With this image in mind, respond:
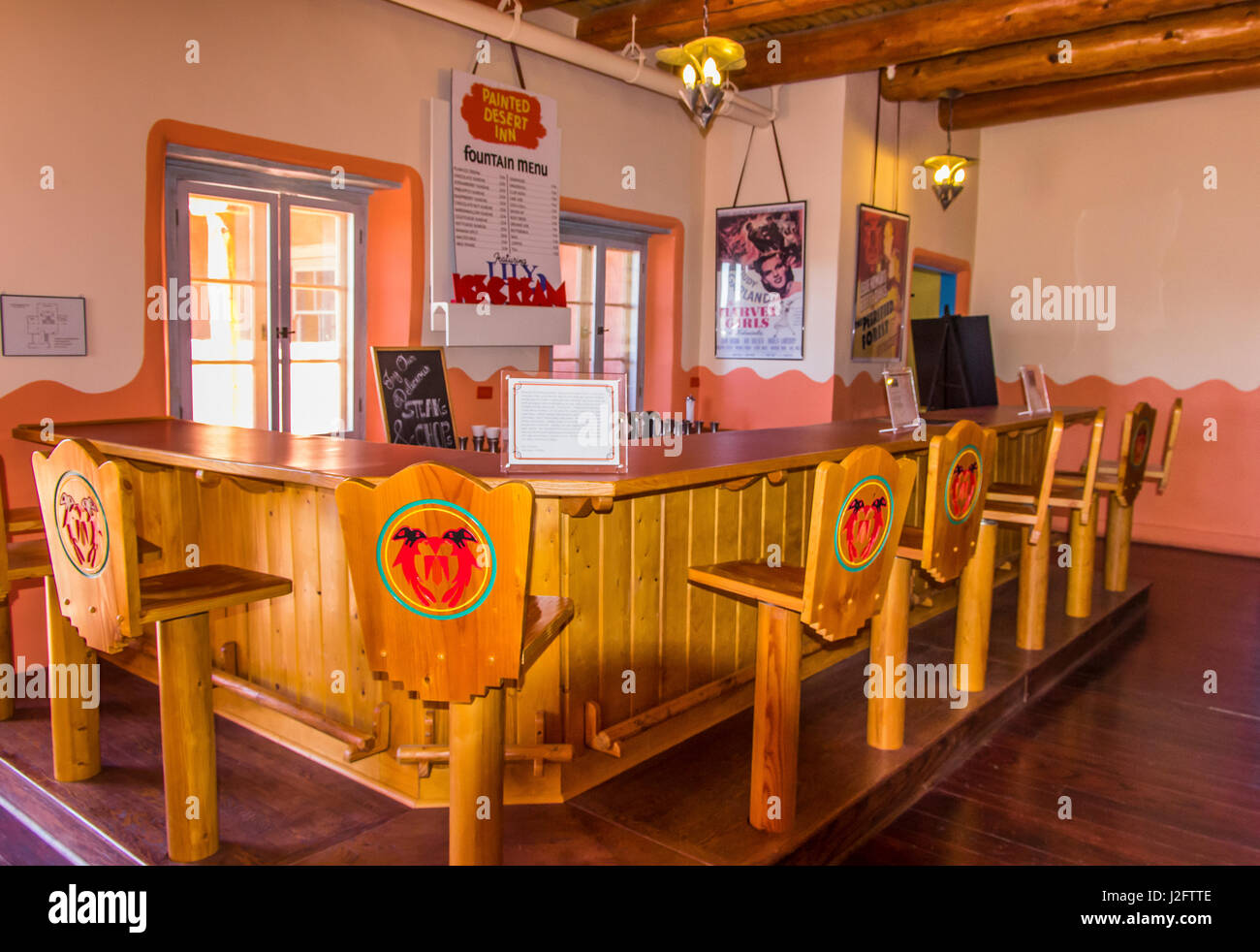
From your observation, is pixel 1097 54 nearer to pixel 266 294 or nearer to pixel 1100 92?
pixel 1100 92

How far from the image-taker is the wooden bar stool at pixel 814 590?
2154 millimetres

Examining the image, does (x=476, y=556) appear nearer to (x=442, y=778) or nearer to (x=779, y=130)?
(x=442, y=778)

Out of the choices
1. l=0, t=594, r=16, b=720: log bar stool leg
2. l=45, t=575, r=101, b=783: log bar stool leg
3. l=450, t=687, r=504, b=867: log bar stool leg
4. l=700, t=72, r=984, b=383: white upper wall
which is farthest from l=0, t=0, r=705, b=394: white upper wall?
l=450, t=687, r=504, b=867: log bar stool leg

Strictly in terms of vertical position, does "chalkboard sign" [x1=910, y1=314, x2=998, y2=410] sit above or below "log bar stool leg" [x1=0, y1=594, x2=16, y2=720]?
above

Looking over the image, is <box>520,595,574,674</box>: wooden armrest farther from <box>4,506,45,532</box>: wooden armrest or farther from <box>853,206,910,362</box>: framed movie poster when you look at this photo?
<box>853,206,910,362</box>: framed movie poster

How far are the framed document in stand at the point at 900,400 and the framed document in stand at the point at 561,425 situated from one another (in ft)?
5.09

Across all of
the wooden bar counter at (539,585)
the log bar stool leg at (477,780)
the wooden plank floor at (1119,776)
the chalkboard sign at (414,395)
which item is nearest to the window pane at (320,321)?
the chalkboard sign at (414,395)

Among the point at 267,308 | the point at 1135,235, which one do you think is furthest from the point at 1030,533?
the point at 1135,235

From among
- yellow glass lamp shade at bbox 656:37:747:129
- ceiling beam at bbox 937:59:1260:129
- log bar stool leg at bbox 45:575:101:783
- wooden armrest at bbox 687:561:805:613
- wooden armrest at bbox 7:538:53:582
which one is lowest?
log bar stool leg at bbox 45:575:101:783

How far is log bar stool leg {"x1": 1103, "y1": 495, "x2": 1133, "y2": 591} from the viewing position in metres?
4.91

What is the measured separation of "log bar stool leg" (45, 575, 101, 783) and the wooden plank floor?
207cm

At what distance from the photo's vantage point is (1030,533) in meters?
3.75

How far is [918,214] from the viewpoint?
6871 mm

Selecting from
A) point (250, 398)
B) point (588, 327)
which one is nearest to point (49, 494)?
point (250, 398)
